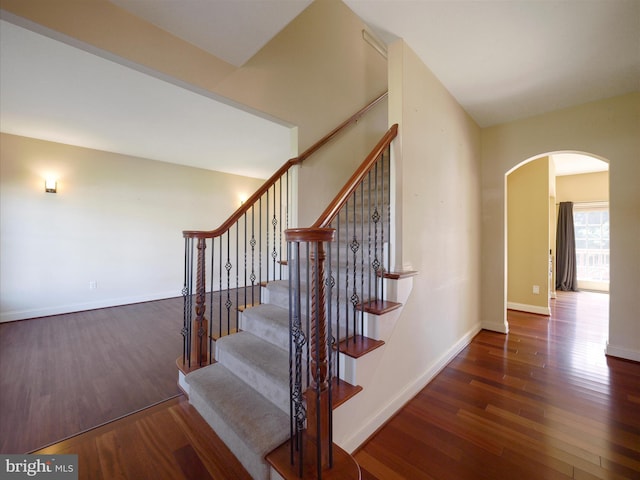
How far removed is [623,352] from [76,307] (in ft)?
23.5

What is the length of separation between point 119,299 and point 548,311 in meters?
7.22

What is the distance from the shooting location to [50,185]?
12.7 feet

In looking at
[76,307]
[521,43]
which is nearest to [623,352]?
[521,43]

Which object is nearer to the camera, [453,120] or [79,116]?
[453,120]

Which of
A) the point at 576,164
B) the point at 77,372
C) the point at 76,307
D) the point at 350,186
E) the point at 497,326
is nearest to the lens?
the point at 350,186

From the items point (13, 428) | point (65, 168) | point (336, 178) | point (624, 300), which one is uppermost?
point (65, 168)

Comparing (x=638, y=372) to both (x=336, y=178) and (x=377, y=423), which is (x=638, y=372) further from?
(x=336, y=178)

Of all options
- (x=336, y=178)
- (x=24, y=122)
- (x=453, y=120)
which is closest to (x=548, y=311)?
(x=453, y=120)

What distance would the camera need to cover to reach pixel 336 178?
10.3 feet

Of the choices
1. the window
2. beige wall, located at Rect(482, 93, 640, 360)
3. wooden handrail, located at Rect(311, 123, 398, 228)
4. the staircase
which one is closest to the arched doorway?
beige wall, located at Rect(482, 93, 640, 360)

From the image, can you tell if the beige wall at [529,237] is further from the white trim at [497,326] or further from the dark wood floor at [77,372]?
the dark wood floor at [77,372]

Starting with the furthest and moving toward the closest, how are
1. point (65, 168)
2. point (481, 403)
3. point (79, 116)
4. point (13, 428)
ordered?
point (65, 168) < point (79, 116) < point (481, 403) < point (13, 428)

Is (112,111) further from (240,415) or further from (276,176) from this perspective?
(240,415)

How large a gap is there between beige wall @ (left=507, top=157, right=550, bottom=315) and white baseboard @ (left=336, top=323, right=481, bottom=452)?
2.39 meters
